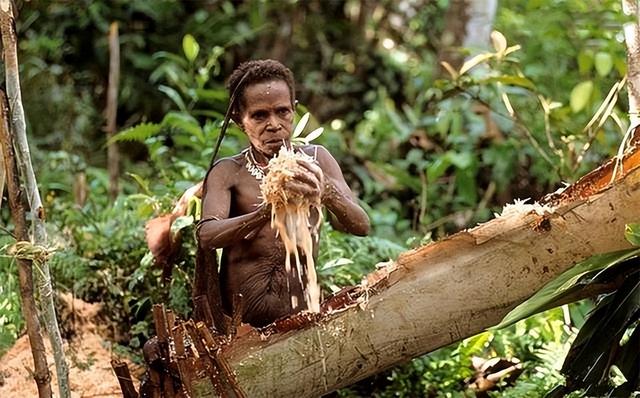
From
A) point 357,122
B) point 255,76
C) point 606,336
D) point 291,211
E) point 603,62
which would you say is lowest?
point 606,336

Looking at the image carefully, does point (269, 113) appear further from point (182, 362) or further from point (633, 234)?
point (633, 234)

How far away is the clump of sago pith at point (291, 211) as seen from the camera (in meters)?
A: 2.68

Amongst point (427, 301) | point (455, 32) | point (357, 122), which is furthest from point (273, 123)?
point (357, 122)

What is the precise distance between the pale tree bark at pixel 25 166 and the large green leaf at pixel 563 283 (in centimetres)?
134

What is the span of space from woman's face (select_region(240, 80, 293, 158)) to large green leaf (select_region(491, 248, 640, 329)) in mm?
936

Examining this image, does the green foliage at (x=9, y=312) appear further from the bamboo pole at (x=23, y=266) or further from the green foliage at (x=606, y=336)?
the green foliage at (x=606, y=336)

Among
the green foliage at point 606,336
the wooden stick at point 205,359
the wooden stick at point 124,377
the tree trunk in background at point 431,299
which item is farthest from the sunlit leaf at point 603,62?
the wooden stick at point 124,377

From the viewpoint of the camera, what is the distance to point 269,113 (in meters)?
3.04

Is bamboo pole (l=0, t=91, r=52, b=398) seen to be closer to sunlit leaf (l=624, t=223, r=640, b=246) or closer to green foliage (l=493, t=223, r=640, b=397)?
green foliage (l=493, t=223, r=640, b=397)

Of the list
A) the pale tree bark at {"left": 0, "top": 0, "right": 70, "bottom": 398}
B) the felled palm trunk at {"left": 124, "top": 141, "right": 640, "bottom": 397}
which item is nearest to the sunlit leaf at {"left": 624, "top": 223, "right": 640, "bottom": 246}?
the felled palm trunk at {"left": 124, "top": 141, "right": 640, "bottom": 397}

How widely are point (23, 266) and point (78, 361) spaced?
95 cm

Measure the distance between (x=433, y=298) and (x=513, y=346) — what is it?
1.24 meters

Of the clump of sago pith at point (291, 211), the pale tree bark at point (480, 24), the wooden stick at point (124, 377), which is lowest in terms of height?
the wooden stick at point (124, 377)

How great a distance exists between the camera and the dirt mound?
3504 mm
